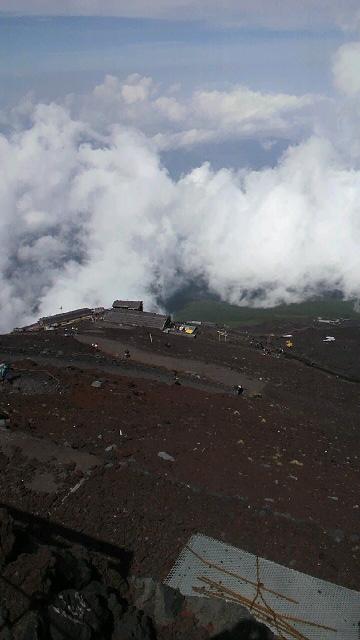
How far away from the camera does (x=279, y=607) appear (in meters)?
14.2

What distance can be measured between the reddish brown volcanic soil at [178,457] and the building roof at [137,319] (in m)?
11.4

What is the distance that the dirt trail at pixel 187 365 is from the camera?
34.3m

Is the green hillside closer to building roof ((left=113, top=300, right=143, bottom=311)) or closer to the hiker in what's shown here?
building roof ((left=113, top=300, right=143, bottom=311))

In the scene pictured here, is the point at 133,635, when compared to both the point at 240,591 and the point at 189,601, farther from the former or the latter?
the point at 240,591

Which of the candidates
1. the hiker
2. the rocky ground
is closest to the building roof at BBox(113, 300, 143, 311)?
the rocky ground

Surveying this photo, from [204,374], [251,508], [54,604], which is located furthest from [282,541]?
[204,374]

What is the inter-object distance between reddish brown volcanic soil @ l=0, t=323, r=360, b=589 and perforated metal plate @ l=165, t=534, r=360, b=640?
431mm

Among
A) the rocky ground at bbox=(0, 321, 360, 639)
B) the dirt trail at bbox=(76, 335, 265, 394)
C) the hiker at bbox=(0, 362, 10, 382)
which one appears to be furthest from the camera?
the dirt trail at bbox=(76, 335, 265, 394)

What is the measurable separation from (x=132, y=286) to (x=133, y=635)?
77.6 meters

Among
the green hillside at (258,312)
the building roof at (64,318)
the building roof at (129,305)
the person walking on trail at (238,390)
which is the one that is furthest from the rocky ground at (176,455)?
the green hillside at (258,312)

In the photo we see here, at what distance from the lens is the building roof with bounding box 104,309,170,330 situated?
47.9 metres

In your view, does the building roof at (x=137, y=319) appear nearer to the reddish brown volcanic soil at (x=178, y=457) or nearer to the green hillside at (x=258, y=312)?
the reddish brown volcanic soil at (x=178, y=457)

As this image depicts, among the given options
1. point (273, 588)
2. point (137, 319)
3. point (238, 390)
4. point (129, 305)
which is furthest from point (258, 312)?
point (273, 588)

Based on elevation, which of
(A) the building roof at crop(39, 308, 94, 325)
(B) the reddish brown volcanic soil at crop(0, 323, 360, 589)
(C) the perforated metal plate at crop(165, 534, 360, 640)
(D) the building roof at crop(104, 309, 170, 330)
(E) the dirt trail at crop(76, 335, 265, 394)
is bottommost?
(C) the perforated metal plate at crop(165, 534, 360, 640)
